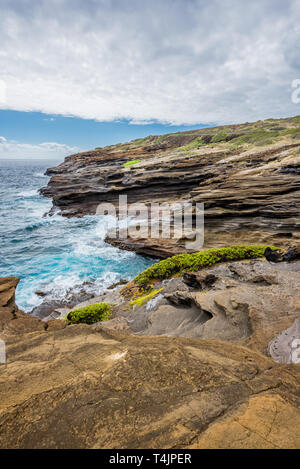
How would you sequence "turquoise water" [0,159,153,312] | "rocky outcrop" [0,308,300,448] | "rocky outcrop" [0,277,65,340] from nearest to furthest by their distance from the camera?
"rocky outcrop" [0,308,300,448] → "rocky outcrop" [0,277,65,340] → "turquoise water" [0,159,153,312]

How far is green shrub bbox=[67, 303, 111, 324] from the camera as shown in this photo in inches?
344

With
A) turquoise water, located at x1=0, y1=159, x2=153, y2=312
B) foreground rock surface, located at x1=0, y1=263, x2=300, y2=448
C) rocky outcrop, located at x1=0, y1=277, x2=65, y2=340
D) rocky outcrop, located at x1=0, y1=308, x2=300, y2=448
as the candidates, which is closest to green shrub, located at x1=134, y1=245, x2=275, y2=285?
turquoise water, located at x1=0, y1=159, x2=153, y2=312

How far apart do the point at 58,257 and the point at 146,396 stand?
59.2ft

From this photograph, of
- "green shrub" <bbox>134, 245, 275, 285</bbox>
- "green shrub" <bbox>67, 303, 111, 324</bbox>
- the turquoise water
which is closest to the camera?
"green shrub" <bbox>67, 303, 111, 324</bbox>

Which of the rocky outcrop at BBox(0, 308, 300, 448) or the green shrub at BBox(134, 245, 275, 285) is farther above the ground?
the rocky outcrop at BBox(0, 308, 300, 448)

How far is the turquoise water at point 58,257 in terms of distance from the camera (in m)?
14.8

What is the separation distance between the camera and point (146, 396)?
278 centimetres

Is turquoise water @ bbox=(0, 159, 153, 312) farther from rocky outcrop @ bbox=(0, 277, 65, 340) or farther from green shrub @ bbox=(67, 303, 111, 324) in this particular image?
rocky outcrop @ bbox=(0, 277, 65, 340)

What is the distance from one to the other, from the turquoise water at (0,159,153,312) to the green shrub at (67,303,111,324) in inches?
187

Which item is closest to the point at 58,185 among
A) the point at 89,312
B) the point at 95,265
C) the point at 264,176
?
the point at 95,265

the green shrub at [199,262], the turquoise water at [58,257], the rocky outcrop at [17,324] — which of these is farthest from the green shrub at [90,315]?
the turquoise water at [58,257]

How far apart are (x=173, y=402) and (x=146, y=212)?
23.9 meters

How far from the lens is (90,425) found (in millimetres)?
2402
